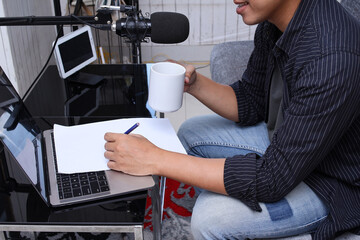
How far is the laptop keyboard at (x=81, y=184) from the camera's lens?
→ 84 centimetres

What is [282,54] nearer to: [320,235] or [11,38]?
[320,235]

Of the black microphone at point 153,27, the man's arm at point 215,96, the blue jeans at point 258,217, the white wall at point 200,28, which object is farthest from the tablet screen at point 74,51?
the white wall at point 200,28

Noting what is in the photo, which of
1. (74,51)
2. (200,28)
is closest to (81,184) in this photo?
(74,51)

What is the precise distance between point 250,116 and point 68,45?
637 millimetres

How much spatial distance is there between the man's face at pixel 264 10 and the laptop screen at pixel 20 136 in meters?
0.59

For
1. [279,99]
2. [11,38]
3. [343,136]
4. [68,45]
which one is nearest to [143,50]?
[11,38]

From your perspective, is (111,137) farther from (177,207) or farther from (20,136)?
(177,207)

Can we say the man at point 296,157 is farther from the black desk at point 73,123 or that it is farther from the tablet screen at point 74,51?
the tablet screen at point 74,51

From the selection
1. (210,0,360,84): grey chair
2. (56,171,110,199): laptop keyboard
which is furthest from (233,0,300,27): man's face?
(210,0,360,84): grey chair

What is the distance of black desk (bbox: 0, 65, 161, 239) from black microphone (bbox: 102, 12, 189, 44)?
0.72 feet

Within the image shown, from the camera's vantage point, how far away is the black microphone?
107cm

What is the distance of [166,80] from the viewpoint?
0.96m

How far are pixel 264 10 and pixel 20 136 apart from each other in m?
0.64

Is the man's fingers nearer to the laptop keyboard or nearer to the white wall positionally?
the laptop keyboard
